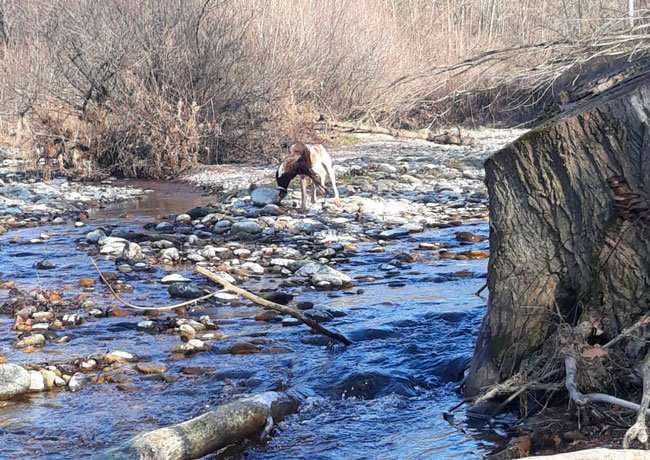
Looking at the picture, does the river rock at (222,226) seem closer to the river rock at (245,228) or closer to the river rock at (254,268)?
the river rock at (245,228)

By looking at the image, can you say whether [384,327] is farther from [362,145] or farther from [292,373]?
[362,145]

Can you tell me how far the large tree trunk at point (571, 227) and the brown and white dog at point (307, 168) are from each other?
8396 millimetres

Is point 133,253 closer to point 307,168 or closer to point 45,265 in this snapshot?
point 45,265

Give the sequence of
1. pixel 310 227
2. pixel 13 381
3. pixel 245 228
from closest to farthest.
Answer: pixel 13 381 → pixel 245 228 → pixel 310 227

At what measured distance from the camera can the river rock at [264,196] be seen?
13.6m

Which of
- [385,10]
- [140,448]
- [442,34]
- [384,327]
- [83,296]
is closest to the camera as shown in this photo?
[140,448]

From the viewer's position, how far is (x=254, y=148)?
19.9 meters

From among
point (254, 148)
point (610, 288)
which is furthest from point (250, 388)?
point (254, 148)

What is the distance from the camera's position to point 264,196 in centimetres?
1376

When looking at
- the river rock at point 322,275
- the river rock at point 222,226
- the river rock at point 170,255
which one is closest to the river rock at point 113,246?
the river rock at point 170,255

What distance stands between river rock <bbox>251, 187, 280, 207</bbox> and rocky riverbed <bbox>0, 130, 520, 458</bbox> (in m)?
0.09

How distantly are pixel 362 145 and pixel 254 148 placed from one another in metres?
2.99

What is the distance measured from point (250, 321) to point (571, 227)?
11.9 feet

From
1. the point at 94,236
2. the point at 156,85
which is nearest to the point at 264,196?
the point at 94,236
